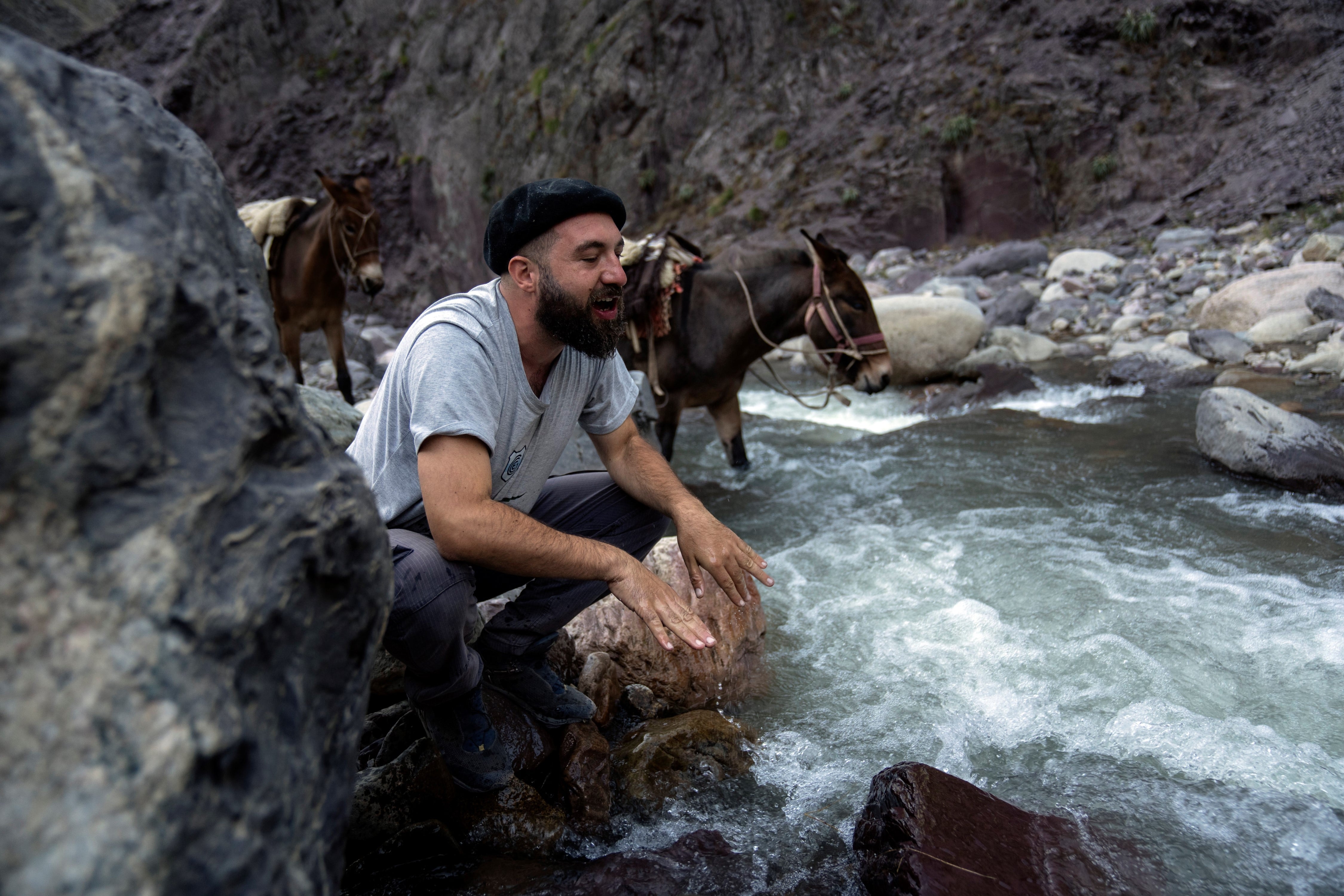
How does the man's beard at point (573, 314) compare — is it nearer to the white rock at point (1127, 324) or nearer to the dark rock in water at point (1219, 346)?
the dark rock in water at point (1219, 346)

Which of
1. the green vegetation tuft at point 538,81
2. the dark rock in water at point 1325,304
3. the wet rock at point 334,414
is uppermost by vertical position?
the green vegetation tuft at point 538,81

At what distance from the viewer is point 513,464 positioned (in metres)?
2.39

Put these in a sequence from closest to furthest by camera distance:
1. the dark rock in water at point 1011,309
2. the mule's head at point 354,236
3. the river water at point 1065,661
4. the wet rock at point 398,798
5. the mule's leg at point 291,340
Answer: the wet rock at point 398,798, the river water at point 1065,661, the mule's head at point 354,236, the mule's leg at point 291,340, the dark rock in water at point 1011,309

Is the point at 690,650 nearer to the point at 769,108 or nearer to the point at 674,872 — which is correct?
the point at 674,872

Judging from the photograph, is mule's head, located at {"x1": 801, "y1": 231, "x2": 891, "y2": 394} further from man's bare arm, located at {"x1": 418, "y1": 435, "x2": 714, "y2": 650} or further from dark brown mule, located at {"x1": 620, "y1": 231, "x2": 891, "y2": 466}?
man's bare arm, located at {"x1": 418, "y1": 435, "x2": 714, "y2": 650}

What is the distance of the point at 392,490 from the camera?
2.27 metres

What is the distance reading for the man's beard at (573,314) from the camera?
234 cm

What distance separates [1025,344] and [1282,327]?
246 centimetres

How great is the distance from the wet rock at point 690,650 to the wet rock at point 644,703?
0.9 inches

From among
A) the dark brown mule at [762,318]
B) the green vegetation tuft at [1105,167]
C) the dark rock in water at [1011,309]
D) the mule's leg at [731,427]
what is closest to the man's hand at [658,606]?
the dark brown mule at [762,318]

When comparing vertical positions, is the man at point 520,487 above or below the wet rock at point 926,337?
above

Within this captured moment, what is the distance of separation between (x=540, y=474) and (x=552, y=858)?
1.09 meters

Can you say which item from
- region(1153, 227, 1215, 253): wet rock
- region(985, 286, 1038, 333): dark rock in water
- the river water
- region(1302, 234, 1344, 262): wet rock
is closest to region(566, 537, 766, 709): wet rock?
the river water

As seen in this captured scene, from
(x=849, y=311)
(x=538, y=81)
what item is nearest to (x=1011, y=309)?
(x=849, y=311)
